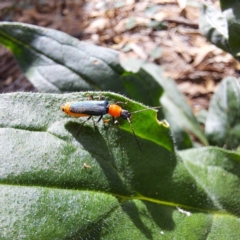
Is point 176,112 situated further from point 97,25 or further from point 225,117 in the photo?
point 97,25

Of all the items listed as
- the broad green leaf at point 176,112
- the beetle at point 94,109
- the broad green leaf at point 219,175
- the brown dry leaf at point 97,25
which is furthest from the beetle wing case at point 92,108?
the brown dry leaf at point 97,25

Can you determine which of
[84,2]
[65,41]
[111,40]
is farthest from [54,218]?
[84,2]

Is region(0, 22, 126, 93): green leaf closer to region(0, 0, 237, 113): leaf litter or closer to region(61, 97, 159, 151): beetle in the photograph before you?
region(61, 97, 159, 151): beetle

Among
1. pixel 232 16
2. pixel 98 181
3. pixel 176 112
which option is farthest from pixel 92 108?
pixel 176 112

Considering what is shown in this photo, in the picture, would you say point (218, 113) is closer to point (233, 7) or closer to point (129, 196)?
point (233, 7)

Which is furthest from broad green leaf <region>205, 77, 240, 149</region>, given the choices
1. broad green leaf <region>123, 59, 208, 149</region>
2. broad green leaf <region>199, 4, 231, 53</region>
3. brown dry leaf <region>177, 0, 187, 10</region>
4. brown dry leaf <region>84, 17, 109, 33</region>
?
brown dry leaf <region>84, 17, 109, 33</region>

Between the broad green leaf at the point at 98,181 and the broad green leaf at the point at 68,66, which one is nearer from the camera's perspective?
the broad green leaf at the point at 98,181

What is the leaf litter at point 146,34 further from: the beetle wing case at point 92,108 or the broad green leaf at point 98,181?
the beetle wing case at point 92,108
